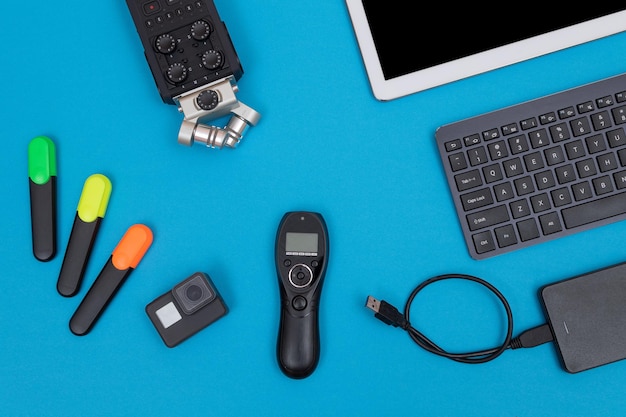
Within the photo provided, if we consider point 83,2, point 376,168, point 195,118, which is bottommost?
point 376,168

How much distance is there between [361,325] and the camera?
721 millimetres

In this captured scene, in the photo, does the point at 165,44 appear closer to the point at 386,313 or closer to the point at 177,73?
the point at 177,73

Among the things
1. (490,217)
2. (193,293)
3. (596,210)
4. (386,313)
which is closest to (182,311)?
(193,293)

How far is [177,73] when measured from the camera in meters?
0.69

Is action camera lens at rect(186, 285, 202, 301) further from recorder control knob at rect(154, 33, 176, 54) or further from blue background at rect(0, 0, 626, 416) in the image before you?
recorder control knob at rect(154, 33, 176, 54)

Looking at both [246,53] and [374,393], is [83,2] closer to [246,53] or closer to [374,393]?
[246,53]

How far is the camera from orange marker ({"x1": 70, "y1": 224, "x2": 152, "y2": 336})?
2.35ft

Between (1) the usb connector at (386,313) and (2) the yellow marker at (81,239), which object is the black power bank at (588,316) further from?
(2) the yellow marker at (81,239)

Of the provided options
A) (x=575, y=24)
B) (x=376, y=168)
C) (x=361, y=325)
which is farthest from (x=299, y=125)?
(x=575, y=24)

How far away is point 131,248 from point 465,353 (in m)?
0.43

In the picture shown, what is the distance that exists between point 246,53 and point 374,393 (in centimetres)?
46

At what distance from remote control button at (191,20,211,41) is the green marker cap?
239 mm

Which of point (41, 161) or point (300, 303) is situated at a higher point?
point (41, 161)

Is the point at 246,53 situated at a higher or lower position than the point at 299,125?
higher
